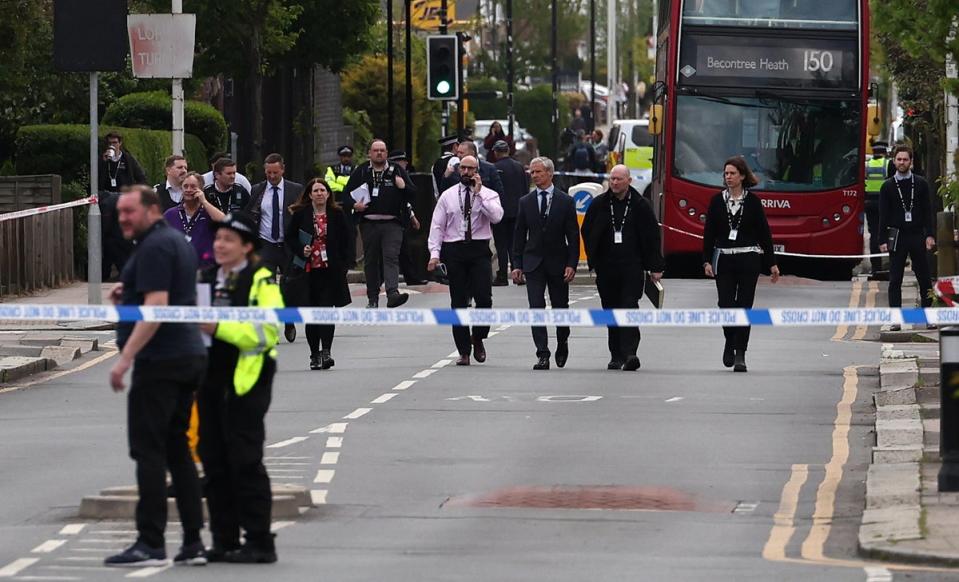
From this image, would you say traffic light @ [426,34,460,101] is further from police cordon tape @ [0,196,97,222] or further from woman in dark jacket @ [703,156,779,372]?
woman in dark jacket @ [703,156,779,372]

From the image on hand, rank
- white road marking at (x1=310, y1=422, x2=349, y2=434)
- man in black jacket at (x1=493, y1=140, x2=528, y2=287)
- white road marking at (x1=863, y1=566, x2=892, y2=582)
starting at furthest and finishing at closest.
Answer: man in black jacket at (x1=493, y1=140, x2=528, y2=287), white road marking at (x1=310, y1=422, x2=349, y2=434), white road marking at (x1=863, y1=566, x2=892, y2=582)

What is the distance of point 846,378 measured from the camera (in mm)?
18797

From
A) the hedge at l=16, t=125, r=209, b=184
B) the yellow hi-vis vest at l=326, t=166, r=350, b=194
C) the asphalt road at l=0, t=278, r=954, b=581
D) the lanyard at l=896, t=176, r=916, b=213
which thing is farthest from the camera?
the yellow hi-vis vest at l=326, t=166, r=350, b=194

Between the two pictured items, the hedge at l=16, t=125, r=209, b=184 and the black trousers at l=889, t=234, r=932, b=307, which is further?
the hedge at l=16, t=125, r=209, b=184

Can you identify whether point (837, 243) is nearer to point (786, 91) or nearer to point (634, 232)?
point (786, 91)

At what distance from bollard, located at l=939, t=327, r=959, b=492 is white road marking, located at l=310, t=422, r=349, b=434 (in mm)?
4564

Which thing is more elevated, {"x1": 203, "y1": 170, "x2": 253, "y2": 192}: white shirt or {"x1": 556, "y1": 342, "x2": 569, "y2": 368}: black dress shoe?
{"x1": 203, "y1": 170, "x2": 253, "y2": 192}: white shirt

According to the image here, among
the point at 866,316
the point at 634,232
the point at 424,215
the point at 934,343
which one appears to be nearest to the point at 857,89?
the point at 424,215

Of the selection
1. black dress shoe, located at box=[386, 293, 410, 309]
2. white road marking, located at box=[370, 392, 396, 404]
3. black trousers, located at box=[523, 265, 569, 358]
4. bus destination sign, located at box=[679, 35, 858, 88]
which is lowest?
white road marking, located at box=[370, 392, 396, 404]

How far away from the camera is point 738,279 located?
1919cm

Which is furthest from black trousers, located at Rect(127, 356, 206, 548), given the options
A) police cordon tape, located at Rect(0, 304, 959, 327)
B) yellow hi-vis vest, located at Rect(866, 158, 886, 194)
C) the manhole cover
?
yellow hi-vis vest, located at Rect(866, 158, 886, 194)

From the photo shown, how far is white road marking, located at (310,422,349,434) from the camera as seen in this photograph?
602 inches

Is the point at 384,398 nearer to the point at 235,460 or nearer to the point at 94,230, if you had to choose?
the point at 235,460

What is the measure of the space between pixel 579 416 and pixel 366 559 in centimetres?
584
